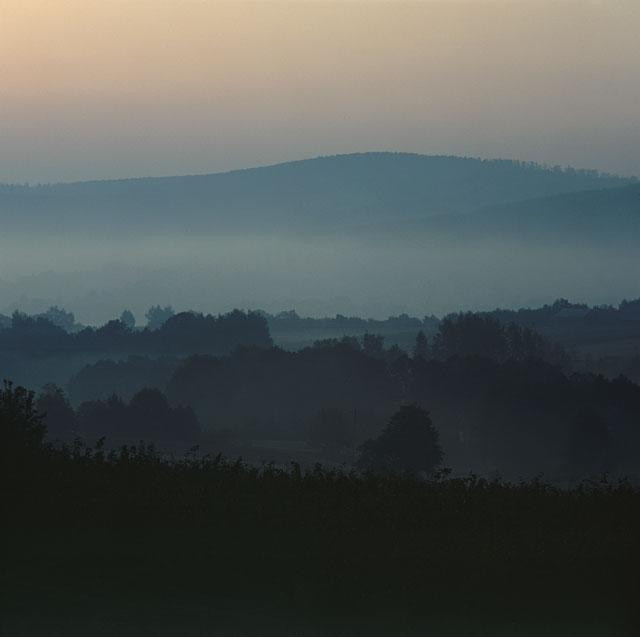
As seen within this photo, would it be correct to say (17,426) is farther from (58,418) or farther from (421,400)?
(421,400)

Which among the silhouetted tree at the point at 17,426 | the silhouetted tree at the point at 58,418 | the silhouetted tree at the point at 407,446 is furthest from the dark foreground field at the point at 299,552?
the silhouetted tree at the point at 58,418

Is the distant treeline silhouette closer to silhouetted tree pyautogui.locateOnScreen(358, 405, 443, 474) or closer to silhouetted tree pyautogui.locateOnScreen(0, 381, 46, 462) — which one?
silhouetted tree pyautogui.locateOnScreen(358, 405, 443, 474)

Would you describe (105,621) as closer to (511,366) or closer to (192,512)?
(192,512)

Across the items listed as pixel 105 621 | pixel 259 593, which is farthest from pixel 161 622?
pixel 259 593

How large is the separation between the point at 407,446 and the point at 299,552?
104m

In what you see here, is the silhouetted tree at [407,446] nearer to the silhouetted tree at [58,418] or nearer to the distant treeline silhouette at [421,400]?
the distant treeline silhouette at [421,400]

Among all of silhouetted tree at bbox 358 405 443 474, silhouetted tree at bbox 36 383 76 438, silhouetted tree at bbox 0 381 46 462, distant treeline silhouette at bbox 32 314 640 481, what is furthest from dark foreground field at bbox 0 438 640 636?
silhouetted tree at bbox 36 383 76 438

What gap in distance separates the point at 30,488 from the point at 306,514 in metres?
4.53

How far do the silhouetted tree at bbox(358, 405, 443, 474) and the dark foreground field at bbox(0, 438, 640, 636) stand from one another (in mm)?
93862

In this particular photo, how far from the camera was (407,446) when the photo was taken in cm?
12369

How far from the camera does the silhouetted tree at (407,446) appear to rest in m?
120

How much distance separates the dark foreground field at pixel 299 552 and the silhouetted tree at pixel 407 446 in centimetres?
9386

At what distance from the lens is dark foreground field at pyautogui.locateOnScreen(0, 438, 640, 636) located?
60.0 ft

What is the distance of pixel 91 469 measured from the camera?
23391 millimetres
